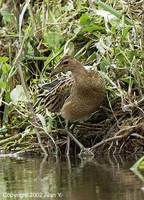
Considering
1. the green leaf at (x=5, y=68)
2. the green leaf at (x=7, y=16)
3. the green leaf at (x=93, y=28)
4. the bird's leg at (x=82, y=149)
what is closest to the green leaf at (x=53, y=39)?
the green leaf at (x=93, y=28)

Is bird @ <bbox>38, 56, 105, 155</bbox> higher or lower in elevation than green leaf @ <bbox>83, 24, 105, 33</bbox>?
lower

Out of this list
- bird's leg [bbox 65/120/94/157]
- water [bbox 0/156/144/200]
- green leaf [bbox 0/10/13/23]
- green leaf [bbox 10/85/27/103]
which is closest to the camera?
water [bbox 0/156/144/200]

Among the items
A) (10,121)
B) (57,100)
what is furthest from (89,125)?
(10,121)

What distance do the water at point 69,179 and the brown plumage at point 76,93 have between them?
551 millimetres

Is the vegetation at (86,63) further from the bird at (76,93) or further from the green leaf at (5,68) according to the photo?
the bird at (76,93)

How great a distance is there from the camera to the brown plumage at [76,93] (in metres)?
9.11

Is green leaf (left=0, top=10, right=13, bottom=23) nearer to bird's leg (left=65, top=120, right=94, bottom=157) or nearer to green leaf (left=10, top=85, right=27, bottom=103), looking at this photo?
green leaf (left=10, top=85, right=27, bottom=103)

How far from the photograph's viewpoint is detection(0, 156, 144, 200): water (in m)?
6.84

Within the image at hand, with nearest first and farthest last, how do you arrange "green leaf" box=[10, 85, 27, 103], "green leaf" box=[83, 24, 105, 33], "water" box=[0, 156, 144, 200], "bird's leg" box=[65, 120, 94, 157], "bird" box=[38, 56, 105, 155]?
1. "water" box=[0, 156, 144, 200]
2. "bird's leg" box=[65, 120, 94, 157]
3. "bird" box=[38, 56, 105, 155]
4. "green leaf" box=[10, 85, 27, 103]
5. "green leaf" box=[83, 24, 105, 33]

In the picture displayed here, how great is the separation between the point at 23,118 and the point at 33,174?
184 cm

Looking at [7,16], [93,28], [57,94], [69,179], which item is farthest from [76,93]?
[7,16]

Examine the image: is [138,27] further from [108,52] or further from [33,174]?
[33,174]

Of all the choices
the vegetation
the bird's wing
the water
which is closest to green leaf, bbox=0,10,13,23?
the vegetation

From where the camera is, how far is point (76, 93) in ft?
30.4
